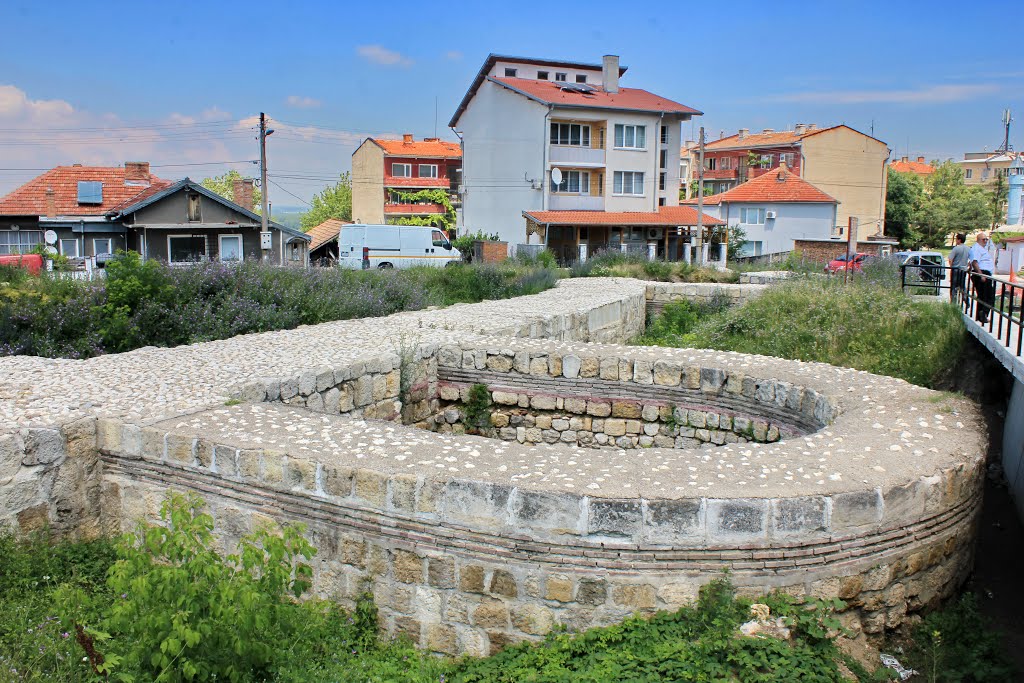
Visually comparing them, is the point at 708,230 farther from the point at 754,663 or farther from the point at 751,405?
the point at 754,663


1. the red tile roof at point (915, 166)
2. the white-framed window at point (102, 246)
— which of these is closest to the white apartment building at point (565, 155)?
the white-framed window at point (102, 246)

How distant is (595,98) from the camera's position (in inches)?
1667

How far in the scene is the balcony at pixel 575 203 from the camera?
41.0 m

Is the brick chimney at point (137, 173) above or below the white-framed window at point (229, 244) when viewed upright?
above

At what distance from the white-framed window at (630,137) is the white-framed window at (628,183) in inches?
50.2

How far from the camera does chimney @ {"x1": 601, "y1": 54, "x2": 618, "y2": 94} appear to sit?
45.1 m

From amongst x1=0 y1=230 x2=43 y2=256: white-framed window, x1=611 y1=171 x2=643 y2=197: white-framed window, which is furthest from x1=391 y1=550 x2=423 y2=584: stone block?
x1=611 y1=171 x2=643 y2=197: white-framed window

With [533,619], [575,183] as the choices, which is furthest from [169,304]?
[575,183]

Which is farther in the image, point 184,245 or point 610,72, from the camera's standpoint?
point 610,72

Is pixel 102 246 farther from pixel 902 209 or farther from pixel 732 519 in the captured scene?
pixel 902 209

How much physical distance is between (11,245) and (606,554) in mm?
33898

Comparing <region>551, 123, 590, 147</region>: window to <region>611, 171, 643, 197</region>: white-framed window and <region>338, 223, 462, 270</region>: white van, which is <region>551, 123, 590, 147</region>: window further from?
<region>338, 223, 462, 270</region>: white van

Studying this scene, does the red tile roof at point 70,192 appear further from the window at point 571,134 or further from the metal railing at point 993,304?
the metal railing at point 993,304

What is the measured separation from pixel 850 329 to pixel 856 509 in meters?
7.26
